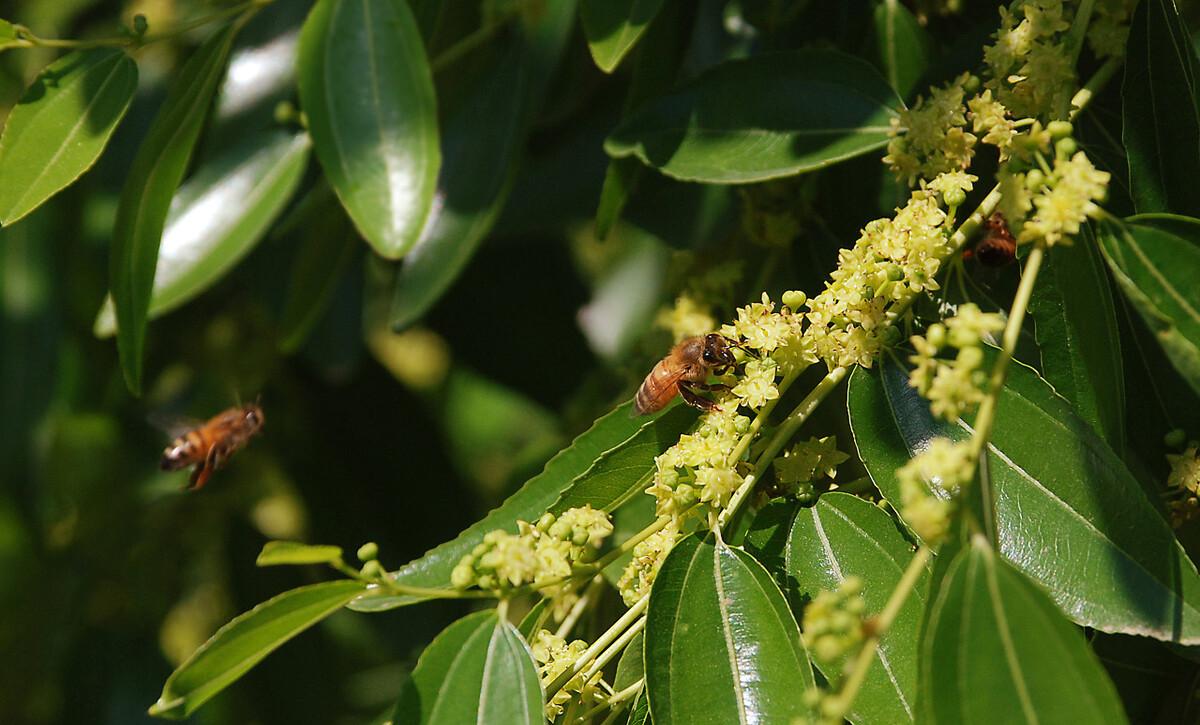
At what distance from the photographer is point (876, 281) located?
127 centimetres

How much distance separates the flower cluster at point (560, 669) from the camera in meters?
1.26

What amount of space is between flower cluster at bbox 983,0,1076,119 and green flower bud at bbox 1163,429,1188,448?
372 mm

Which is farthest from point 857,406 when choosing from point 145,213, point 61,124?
point 61,124

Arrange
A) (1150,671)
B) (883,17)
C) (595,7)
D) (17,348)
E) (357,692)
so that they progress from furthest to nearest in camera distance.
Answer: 1. (357,692)
2. (17,348)
3. (883,17)
4. (595,7)
5. (1150,671)

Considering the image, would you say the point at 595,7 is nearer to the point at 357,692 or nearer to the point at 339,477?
the point at 339,477

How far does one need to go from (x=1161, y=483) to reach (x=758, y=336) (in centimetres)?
50

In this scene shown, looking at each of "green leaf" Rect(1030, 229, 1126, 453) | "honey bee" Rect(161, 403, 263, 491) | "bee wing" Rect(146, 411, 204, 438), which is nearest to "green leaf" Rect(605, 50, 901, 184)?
"green leaf" Rect(1030, 229, 1126, 453)

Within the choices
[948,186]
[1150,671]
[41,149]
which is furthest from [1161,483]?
[41,149]

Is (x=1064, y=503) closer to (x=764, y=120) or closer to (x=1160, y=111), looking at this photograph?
(x=1160, y=111)

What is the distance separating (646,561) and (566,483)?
8.0 inches

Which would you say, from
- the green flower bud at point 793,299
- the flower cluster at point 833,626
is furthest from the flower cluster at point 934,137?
the flower cluster at point 833,626

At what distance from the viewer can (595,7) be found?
5.11 feet

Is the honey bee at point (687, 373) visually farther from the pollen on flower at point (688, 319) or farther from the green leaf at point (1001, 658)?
the green leaf at point (1001, 658)

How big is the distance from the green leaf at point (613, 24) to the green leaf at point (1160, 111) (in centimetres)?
57
